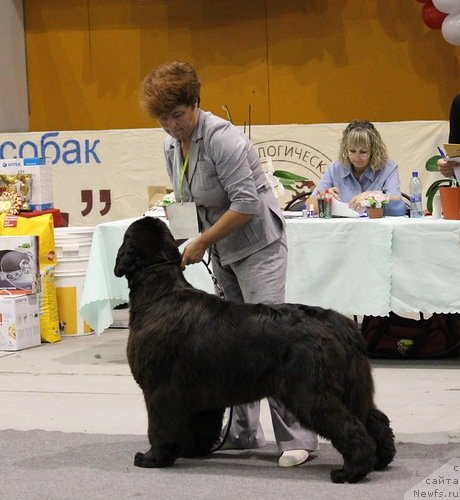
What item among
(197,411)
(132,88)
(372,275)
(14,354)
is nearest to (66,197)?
(132,88)

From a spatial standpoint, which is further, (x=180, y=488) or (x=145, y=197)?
(x=145, y=197)

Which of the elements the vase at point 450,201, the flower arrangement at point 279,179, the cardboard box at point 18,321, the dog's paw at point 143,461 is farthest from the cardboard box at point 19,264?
the dog's paw at point 143,461

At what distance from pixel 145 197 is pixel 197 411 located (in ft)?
17.4

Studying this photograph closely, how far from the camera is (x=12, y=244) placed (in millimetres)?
6617

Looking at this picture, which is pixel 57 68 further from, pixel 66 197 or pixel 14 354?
pixel 14 354

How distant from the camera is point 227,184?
3650 mm

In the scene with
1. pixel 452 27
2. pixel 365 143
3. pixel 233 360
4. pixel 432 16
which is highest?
pixel 432 16

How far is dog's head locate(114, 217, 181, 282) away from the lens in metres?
3.57

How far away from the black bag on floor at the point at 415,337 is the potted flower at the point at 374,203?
23.3 inches

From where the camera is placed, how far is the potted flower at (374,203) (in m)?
5.68

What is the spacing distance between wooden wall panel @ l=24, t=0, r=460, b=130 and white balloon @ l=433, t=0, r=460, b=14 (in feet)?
4.36

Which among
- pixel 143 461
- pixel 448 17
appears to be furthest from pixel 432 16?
pixel 143 461

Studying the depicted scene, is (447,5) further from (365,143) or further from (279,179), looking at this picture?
(279,179)

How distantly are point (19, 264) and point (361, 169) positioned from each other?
2281 mm
